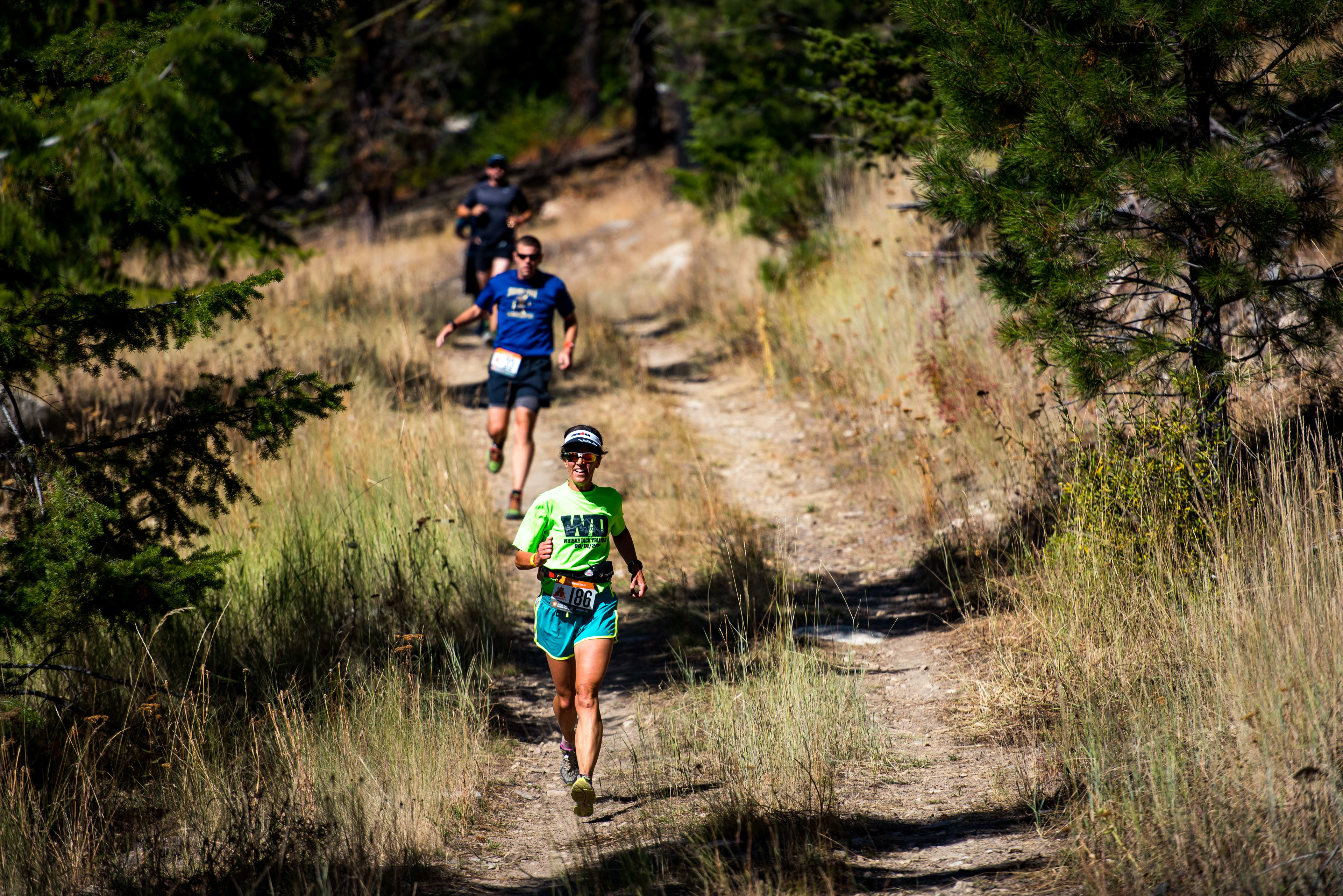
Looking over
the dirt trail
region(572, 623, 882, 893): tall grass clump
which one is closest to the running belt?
region(572, 623, 882, 893): tall grass clump

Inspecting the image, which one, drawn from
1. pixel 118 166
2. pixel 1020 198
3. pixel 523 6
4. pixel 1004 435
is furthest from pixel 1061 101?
pixel 523 6

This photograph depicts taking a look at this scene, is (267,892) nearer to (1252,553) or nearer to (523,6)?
(1252,553)

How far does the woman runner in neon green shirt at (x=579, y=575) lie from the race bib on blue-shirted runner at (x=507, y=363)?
342 cm

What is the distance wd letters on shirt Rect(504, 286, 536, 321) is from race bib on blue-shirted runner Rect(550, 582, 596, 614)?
151 inches

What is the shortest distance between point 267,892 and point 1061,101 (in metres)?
4.45

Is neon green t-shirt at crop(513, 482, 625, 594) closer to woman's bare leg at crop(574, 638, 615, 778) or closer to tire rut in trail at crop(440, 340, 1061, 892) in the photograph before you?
woman's bare leg at crop(574, 638, 615, 778)

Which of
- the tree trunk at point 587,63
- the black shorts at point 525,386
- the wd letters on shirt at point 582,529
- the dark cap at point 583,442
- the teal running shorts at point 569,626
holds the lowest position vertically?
the teal running shorts at point 569,626

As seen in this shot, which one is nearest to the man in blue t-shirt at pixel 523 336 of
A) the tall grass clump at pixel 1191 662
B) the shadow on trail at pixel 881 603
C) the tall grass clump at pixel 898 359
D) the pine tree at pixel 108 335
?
the shadow on trail at pixel 881 603

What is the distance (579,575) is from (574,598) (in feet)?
0.33

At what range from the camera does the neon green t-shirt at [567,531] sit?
4387 mm

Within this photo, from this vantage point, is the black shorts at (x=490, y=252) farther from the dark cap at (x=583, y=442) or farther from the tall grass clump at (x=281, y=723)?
the dark cap at (x=583, y=442)

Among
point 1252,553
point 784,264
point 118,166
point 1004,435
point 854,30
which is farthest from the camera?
point 784,264

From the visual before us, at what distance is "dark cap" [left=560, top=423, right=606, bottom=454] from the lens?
4.37m

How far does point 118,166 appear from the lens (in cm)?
267
